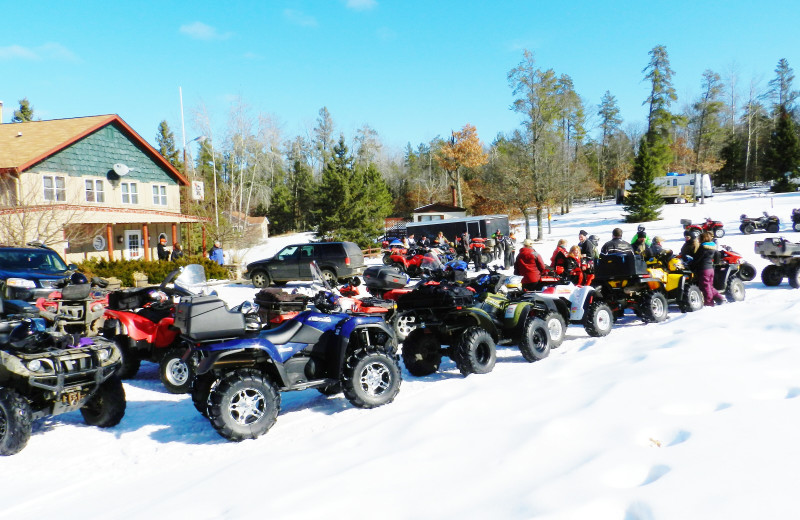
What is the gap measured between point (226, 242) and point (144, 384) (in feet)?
81.2

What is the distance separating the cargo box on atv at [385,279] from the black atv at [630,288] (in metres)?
3.46

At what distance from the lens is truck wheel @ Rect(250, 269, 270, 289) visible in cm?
1678

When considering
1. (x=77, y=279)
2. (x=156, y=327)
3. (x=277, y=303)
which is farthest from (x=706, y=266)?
(x=77, y=279)

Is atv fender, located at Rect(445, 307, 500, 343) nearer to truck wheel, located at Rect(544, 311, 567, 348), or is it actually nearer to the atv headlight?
truck wheel, located at Rect(544, 311, 567, 348)

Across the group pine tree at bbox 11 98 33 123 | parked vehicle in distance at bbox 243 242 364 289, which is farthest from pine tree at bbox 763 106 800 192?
pine tree at bbox 11 98 33 123

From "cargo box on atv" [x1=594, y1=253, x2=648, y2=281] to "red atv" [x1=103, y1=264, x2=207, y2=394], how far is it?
678 centimetres

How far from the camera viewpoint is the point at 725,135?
5925 centimetres

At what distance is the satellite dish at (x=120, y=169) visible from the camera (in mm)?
24208

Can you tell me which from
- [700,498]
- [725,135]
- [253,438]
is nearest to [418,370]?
[253,438]

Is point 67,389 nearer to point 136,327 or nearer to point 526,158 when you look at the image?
point 136,327

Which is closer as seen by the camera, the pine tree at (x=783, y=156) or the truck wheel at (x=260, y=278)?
the truck wheel at (x=260, y=278)

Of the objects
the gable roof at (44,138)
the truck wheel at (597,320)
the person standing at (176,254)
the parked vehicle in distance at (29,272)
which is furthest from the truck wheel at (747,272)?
the gable roof at (44,138)

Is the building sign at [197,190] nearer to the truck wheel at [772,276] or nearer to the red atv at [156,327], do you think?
the red atv at [156,327]

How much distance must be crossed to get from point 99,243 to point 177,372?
1901 cm
